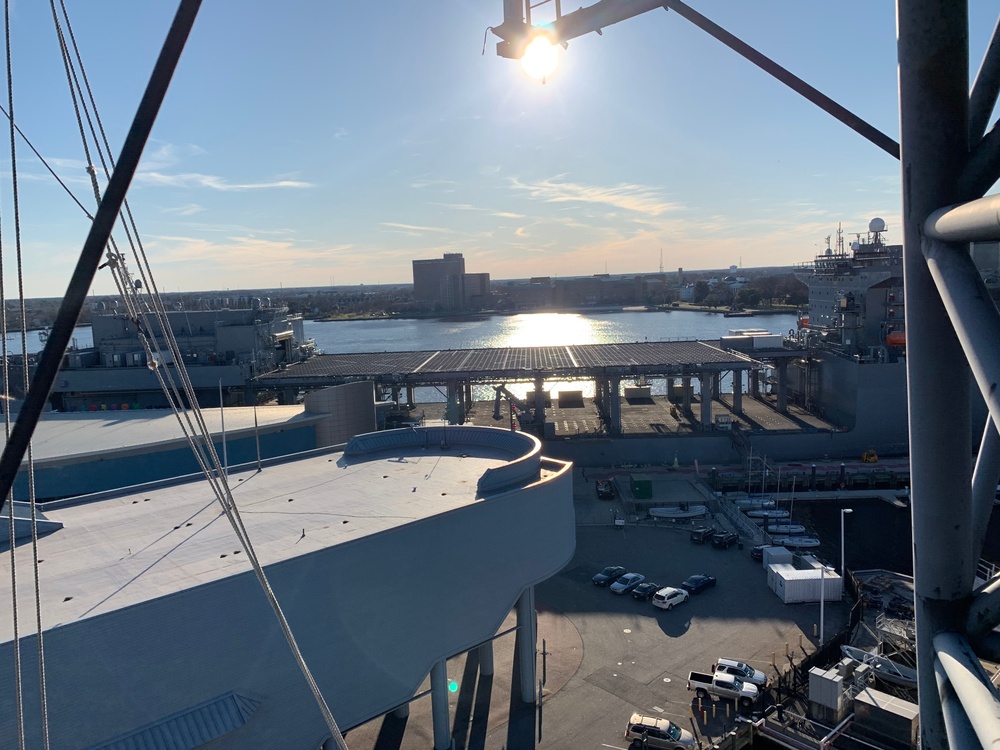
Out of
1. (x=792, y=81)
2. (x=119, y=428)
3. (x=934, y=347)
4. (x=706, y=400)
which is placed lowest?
(x=706, y=400)

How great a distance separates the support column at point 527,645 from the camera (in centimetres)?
1197

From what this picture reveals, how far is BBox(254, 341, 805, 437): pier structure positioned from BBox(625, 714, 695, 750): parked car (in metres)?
18.3

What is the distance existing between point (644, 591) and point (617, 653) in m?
2.77

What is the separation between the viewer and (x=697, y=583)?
16.6 m

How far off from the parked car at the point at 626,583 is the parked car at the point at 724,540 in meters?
3.46

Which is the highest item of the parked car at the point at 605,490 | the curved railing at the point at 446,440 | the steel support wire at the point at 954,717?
the steel support wire at the point at 954,717

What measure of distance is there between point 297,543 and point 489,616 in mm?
3131

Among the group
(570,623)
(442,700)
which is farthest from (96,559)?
(570,623)

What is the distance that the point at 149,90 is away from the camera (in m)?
1.86

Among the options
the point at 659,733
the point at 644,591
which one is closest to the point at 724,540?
the point at 644,591

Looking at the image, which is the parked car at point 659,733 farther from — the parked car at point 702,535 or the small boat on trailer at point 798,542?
the small boat on trailer at point 798,542

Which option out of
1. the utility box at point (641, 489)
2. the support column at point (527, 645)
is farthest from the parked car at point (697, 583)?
the utility box at point (641, 489)

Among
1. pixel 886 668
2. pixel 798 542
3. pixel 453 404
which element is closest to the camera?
pixel 886 668

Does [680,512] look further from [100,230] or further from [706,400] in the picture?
[100,230]
